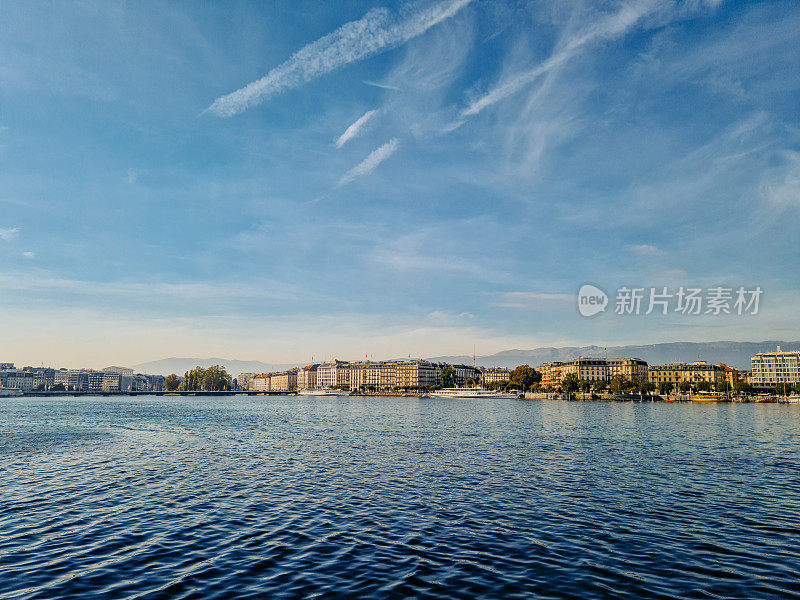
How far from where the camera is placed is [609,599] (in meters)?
17.7

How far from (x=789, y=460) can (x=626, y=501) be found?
90.2 ft

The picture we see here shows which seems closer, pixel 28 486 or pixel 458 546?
pixel 458 546

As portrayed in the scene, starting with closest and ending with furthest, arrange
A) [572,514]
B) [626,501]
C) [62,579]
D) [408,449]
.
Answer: [62,579] < [572,514] < [626,501] < [408,449]

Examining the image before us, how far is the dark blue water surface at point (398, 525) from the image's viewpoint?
19.0 metres

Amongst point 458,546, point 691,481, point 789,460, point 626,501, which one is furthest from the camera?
point 789,460

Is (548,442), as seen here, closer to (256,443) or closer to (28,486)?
(256,443)

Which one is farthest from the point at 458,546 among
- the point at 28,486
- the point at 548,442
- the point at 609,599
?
the point at 548,442

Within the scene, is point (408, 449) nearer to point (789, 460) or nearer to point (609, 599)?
point (789, 460)

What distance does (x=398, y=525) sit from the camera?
86.6 feet

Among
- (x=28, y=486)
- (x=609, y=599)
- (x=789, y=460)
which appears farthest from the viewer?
(x=789, y=460)

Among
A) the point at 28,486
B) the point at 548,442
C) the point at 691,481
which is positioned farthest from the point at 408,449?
the point at 28,486

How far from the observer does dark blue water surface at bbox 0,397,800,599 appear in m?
19.0

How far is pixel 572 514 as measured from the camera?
28.5 metres

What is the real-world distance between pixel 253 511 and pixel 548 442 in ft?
142
